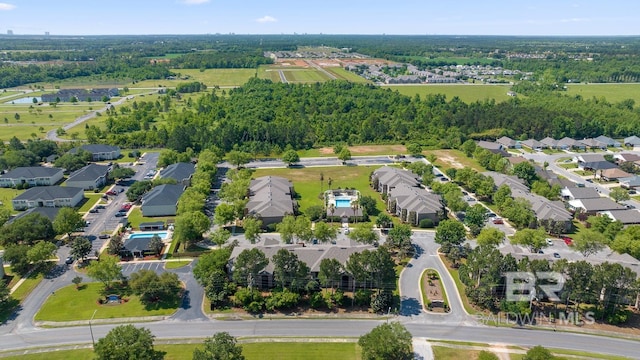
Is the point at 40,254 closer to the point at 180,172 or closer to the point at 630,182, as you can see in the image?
the point at 180,172

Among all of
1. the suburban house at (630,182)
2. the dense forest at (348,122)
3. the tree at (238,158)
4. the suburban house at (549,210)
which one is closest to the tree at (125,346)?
the tree at (238,158)

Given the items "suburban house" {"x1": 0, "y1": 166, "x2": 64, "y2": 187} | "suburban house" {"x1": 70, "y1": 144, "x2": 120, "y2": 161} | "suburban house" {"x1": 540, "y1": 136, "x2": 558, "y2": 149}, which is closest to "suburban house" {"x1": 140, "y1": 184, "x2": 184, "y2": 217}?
"suburban house" {"x1": 0, "y1": 166, "x2": 64, "y2": 187}

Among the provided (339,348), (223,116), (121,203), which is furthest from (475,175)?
(223,116)

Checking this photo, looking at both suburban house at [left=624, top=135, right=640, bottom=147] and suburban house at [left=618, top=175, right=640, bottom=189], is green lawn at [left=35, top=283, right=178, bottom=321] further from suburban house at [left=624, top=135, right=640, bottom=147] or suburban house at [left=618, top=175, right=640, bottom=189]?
suburban house at [left=624, top=135, right=640, bottom=147]

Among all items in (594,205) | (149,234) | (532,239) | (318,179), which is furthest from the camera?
(318,179)

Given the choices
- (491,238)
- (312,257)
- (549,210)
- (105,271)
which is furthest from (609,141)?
(105,271)

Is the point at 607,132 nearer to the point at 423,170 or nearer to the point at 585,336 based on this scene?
the point at 423,170

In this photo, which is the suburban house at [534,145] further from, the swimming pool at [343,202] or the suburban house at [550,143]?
the swimming pool at [343,202]
